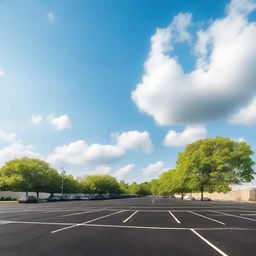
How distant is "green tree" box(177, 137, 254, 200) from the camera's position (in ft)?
160

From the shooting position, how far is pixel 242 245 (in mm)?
8234

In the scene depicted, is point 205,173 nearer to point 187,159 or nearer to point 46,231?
point 187,159

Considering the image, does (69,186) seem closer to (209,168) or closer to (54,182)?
(54,182)

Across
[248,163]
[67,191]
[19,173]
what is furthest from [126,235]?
[67,191]

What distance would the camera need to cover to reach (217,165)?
50.3 metres

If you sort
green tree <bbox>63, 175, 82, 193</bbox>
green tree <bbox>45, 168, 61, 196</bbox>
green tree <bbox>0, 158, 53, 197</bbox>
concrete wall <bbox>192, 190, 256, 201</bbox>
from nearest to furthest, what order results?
concrete wall <bbox>192, 190, 256, 201</bbox>
green tree <bbox>0, 158, 53, 197</bbox>
green tree <bbox>45, 168, 61, 196</bbox>
green tree <bbox>63, 175, 82, 193</bbox>

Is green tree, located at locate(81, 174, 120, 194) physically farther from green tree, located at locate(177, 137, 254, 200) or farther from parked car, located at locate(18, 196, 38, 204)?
parked car, located at locate(18, 196, 38, 204)

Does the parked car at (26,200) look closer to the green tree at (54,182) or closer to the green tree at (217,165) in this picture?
the green tree at (217,165)

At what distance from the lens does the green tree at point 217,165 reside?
4881 centimetres

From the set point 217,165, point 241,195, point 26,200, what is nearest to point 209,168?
point 217,165

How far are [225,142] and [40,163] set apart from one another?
50117 mm

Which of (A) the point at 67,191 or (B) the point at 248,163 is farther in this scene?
(A) the point at 67,191

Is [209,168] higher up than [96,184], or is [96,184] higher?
[209,168]

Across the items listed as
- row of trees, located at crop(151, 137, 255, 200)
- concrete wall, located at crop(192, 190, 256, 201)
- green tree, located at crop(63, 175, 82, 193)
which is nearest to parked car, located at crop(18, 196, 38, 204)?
row of trees, located at crop(151, 137, 255, 200)
